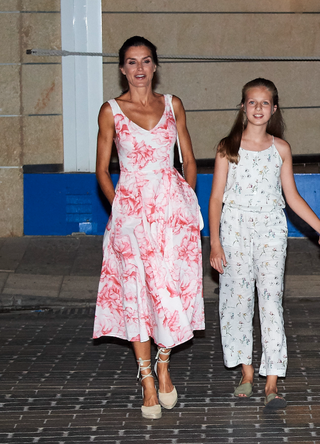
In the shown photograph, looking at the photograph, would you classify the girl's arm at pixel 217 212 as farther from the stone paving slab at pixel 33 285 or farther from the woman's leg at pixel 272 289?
the stone paving slab at pixel 33 285

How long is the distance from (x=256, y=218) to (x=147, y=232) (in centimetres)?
66

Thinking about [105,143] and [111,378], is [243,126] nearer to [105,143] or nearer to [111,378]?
[105,143]

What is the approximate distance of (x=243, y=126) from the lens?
4.21 meters

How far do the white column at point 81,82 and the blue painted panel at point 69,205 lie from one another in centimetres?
33

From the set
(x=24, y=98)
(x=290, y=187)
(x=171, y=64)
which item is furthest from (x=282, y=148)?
(x=24, y=98)

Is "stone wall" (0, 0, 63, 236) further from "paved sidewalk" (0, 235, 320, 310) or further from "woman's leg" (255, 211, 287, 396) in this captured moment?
"woman's leg" (255, 211, 287, 396)

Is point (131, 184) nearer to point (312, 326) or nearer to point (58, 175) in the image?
point (312, 326)

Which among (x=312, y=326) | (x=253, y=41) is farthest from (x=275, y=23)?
(x=312, y=326)

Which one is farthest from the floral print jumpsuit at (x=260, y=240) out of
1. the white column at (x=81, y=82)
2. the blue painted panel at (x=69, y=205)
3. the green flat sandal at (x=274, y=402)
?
the white column at (x=81, y=82)

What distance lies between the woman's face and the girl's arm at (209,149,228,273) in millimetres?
665

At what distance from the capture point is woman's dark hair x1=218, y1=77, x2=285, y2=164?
4.12 m

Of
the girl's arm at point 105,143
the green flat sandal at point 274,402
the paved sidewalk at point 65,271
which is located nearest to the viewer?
the green flat sandal at point 274,402

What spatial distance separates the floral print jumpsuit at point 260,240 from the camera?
4.12 metres

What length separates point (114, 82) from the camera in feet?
29.2
